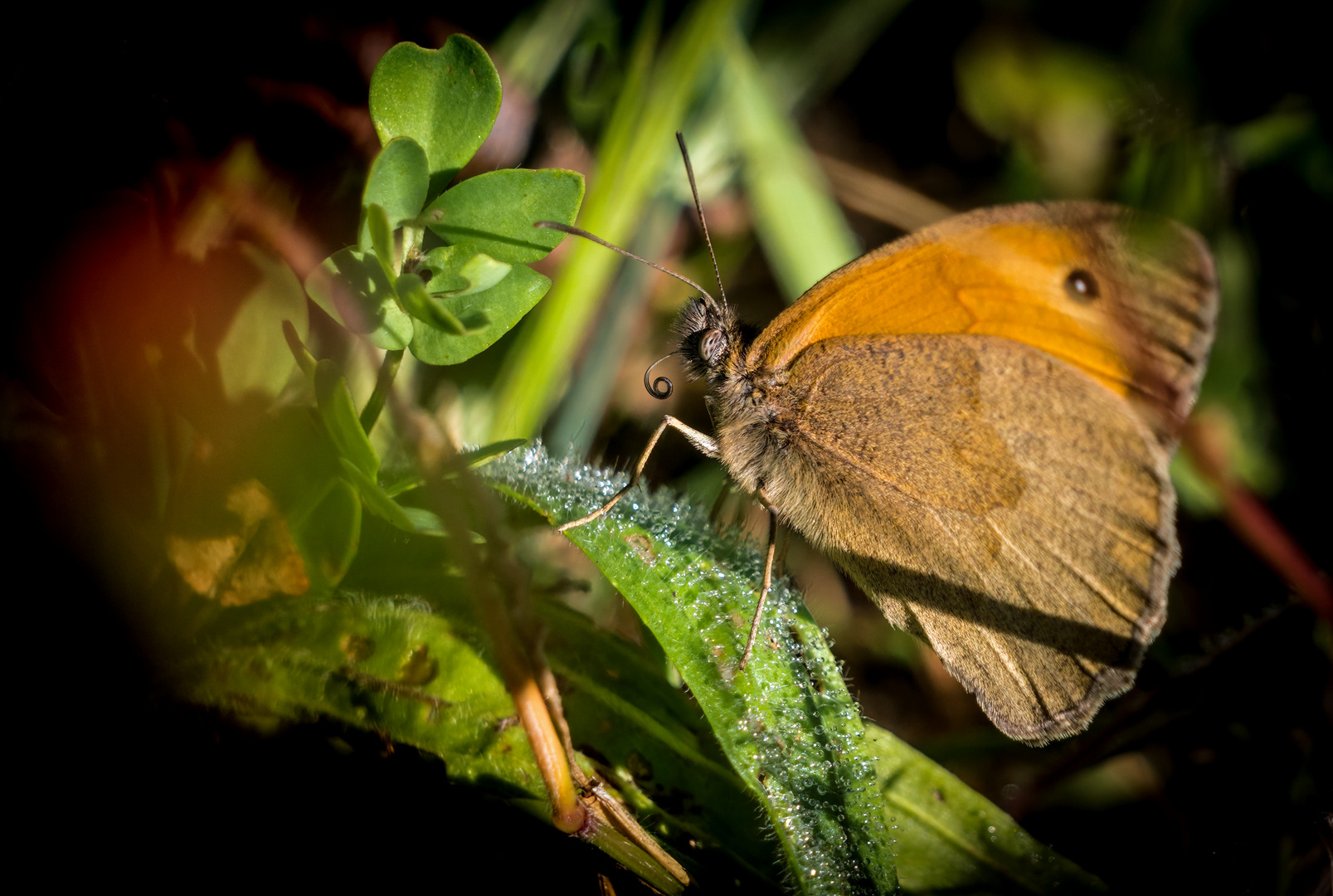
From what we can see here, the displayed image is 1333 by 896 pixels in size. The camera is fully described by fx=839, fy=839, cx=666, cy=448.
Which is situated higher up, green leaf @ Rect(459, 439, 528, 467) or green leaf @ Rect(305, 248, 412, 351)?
green leaf @ Rect(305, 248, 412, 351)

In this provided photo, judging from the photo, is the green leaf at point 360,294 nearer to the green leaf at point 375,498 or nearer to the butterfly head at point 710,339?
the green leaf at point 375,498

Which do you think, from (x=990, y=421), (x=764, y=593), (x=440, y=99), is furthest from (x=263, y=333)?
(x=990, y=421)

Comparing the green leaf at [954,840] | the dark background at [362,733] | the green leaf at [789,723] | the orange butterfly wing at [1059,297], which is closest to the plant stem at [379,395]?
the green leaf at [789,723]

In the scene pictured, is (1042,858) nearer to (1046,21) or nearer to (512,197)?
(512,197)

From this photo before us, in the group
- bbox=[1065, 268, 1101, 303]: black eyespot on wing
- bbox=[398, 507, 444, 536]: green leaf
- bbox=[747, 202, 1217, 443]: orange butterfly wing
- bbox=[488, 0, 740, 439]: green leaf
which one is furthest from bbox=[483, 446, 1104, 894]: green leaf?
bbox=[1065, 268, 1101, 303]: black eyespot on wing

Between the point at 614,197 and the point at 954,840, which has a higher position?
the point at 614,197

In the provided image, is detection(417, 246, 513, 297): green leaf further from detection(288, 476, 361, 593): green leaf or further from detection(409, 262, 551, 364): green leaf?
detection(288, 476, 361, 593): green leaf

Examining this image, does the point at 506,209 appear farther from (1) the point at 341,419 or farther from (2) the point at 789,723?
(2) the point at 789,723
